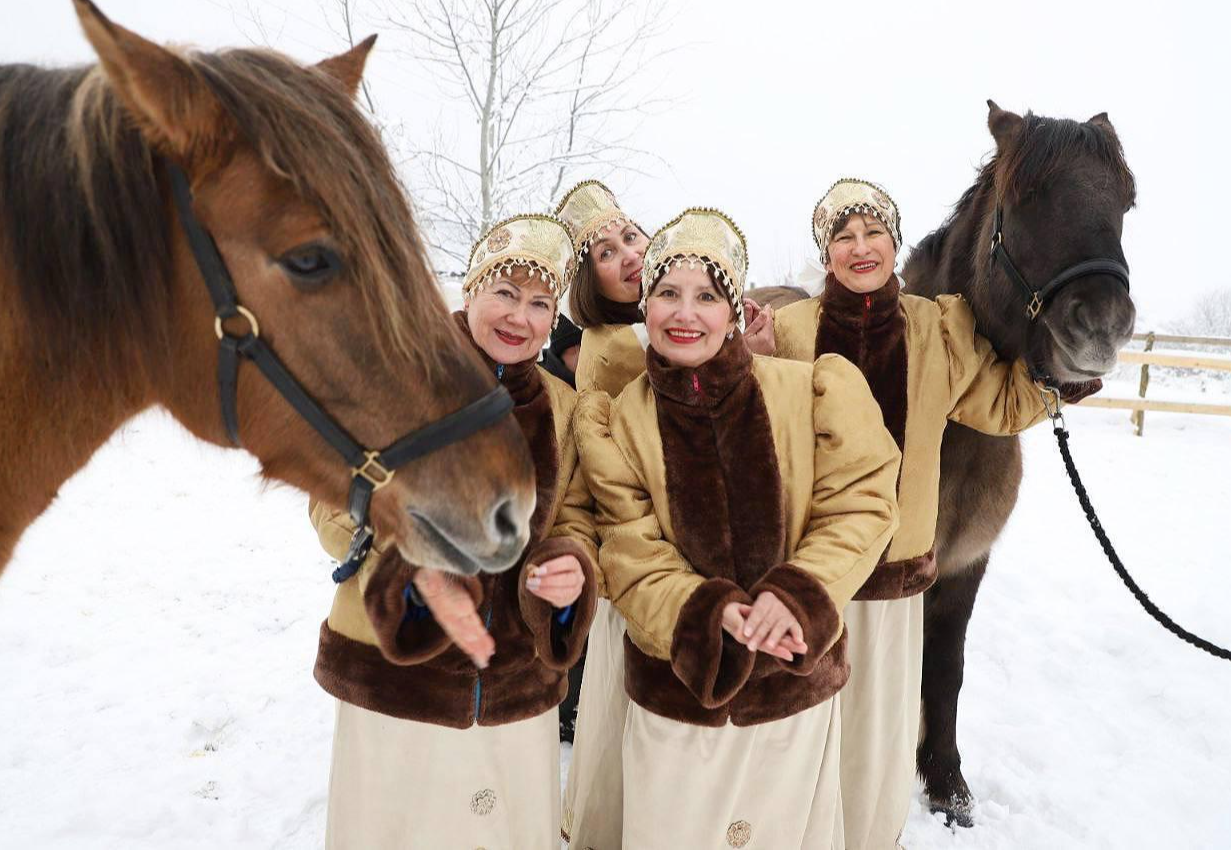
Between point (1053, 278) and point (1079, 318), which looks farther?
point (1053, 278)

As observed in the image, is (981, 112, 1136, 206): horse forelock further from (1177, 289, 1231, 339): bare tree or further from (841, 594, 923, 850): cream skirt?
(1177, 289, 1231, 339): bare tree

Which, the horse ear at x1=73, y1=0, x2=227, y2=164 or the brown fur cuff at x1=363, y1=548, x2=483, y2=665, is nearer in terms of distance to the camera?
the horse ear at x1=73, y1=0, x2=227, y2=164

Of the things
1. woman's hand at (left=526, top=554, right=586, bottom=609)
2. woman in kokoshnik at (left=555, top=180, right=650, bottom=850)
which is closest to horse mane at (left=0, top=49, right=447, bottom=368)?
woman's hand at (left=526, top=554, right=586, bottom=609)

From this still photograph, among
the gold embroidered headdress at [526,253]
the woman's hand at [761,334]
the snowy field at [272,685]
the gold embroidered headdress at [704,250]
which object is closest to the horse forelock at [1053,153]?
the woman's hand at [761,334]

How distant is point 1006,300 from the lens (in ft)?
7.95

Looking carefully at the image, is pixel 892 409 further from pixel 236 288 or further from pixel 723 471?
pixel 236 288

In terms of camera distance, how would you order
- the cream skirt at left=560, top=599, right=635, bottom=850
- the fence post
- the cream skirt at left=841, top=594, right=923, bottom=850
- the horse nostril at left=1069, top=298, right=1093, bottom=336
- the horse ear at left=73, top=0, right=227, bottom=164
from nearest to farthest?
the horse ear at left=73, top=0, right=227, bottom=164
the horse nostril at left=1069, top=298, right=1093, bottom=336
the cream skirt at left=560, top=599, right=635, bottom=850
the cream skirt at left=841, top=594, right=923, bottom=850
the fence post

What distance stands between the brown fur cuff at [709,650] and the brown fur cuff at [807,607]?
0.09m

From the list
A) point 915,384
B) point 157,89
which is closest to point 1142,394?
point 915,384

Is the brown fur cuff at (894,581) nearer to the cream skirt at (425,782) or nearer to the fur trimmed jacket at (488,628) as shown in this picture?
the fur trimmed jacket at (488,628)

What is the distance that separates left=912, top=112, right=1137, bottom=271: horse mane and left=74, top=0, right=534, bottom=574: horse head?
218 cm

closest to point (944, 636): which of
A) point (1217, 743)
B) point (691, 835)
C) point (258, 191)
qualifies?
point (691, 835)

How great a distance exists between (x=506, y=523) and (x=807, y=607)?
2.79 ft

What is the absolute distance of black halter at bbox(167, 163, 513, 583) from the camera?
1.12 meters
